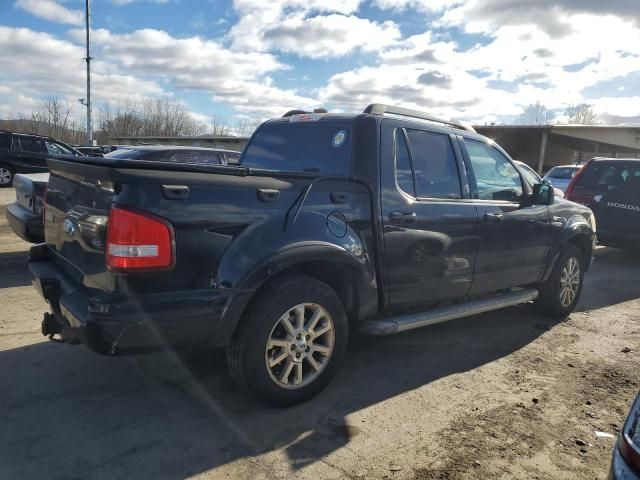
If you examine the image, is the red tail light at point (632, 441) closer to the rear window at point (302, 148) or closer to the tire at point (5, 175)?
the rear window at point (302, 148)

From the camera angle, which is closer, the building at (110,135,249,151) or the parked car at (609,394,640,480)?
the parked car at (609,394,640,480)

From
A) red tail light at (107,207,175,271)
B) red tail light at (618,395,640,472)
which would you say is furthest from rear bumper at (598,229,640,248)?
red tail light at (107,207,175,271)

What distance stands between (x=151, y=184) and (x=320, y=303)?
1317 mm

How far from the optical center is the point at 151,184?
8.90ft

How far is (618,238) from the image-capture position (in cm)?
888

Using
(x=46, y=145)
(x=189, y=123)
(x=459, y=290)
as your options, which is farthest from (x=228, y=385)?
(x=189, y=123)

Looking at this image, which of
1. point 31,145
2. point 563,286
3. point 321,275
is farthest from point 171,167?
point 31,145

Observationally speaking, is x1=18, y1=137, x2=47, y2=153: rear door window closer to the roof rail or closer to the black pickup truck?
the black pickup truck

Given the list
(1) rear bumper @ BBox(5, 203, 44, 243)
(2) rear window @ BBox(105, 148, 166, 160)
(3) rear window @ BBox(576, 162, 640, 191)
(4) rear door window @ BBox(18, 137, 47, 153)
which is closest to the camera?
(1) rear bumper @ BBox(5, 203, 44, 243)

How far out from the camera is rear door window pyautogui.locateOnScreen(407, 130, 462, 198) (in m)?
4.06

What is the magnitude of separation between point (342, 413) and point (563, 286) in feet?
11.1

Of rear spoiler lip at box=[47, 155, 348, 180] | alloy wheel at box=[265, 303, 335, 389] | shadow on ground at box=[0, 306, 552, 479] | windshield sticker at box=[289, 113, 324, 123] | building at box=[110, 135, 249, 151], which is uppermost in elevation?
building at box=[110, 135, 249, 151]

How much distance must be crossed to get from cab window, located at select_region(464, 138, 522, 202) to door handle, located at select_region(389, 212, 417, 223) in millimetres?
980

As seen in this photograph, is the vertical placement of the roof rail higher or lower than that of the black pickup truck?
higher
